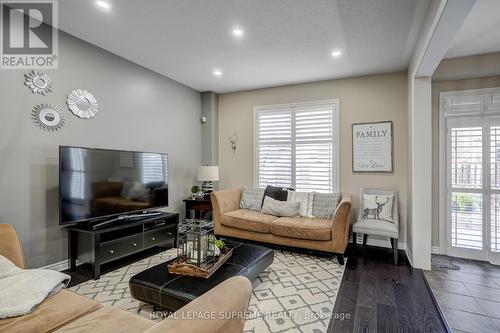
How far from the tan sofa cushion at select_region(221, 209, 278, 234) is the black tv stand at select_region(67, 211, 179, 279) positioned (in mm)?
946

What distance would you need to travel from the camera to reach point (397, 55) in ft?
11.4

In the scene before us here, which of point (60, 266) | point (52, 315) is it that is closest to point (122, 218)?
point (60, 266)

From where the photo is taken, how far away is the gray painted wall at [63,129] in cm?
265

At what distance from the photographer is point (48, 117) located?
2.93 metres

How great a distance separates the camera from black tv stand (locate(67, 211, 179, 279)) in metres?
2.90

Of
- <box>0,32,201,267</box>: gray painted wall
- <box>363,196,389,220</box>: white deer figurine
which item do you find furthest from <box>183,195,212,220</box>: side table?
<box>363,196,389,220</box>: white deer figurine

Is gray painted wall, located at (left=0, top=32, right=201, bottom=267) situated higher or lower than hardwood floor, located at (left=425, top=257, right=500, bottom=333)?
higher

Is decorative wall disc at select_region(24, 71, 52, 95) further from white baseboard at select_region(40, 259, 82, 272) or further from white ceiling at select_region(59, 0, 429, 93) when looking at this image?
white baseboard at select_region(40, 259, 82, 272)

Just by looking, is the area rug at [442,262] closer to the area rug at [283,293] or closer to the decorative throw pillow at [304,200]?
the area rug at [283,293]

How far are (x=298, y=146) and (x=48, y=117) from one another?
145 inches

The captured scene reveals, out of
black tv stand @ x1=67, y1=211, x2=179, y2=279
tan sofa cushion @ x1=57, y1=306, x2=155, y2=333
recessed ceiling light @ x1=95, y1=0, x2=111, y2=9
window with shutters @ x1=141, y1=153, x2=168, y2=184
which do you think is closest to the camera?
tan sofa cushion @ x1=57, y1=306, x2=155, y2=333

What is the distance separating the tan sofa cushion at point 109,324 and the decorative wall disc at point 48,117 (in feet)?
7.74

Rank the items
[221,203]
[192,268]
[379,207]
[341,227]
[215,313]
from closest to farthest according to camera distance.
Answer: [215,313], [192,268], [341,227], [379,207], [221,203]

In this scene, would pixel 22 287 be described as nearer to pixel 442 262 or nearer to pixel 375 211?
pixel 375 211
